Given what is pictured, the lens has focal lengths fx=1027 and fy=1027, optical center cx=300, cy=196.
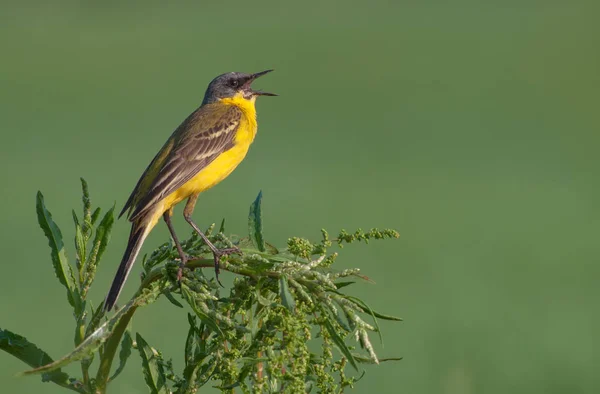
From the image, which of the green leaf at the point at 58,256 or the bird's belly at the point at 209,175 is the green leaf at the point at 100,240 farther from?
the bird's belly at the point at 209,175

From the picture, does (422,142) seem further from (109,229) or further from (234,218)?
(109,229)

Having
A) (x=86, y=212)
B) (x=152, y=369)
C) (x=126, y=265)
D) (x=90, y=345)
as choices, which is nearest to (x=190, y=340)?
(x=152, y=369)

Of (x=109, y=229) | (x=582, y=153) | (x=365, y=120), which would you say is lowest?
(x=109, y=229)

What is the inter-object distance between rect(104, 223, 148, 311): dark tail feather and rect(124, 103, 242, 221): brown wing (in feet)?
0.22

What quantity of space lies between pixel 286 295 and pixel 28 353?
2.60ft

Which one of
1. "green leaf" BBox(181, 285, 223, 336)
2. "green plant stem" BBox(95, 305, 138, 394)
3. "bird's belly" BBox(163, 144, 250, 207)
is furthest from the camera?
"bird's belly" BBox(163, 144, 250, 207)

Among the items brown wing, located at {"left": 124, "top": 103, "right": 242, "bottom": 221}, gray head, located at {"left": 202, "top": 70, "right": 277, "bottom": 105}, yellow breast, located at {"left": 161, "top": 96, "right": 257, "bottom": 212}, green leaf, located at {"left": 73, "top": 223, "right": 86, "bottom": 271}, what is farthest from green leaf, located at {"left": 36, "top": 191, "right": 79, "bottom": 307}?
gray head, located at {"left": 202, "top": 70, "right": 277, "bottom": 105}

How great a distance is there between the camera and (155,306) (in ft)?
24.0

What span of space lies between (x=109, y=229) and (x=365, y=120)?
38.6 feet

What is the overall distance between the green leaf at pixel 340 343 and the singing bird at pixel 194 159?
1140mm

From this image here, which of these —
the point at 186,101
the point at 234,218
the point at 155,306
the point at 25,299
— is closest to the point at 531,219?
the point at 234,218

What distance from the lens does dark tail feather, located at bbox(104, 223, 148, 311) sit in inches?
118

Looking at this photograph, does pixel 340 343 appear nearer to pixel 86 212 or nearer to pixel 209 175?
pixel 86 212

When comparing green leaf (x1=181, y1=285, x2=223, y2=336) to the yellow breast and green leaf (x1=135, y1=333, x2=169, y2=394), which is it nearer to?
green leaf (x1=135, y1=333, x2=169, y2=394)
